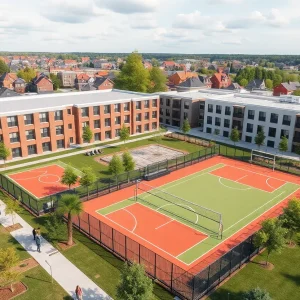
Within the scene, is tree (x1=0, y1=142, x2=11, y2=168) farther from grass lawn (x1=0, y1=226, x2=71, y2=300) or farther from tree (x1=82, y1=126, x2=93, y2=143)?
grass lawn (x1=0, y1=226, x2=71, y2=300)

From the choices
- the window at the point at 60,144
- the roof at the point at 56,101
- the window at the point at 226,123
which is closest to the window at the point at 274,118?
the window at the point at 226,123

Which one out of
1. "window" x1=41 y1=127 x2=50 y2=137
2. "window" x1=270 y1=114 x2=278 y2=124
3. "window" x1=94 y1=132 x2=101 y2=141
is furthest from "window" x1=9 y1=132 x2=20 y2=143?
"window" x1=270 y1=114 x2=278 y2=124

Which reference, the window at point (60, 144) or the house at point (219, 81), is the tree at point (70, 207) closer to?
the window at point (60, 144)

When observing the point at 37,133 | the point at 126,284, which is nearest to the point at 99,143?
the point at 37,133

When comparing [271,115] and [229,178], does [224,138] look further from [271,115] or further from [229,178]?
[229,178]

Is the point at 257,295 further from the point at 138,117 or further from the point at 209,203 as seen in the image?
the point at 138,117

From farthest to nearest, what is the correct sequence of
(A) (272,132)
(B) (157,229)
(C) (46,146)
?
1. (A) (272,132)
2. (C) (46,146)
3. (B) (157,229)

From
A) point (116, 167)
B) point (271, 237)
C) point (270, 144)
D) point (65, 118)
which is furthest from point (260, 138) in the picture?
point (65, 118)
